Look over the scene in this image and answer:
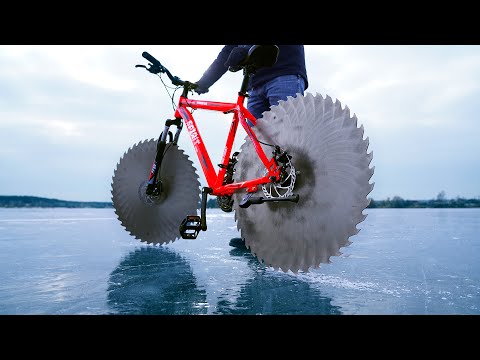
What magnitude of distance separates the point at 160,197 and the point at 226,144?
5.03 ft

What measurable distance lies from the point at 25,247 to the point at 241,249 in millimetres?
2779

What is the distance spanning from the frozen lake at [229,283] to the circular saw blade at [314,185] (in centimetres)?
25

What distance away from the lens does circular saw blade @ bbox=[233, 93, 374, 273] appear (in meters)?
2.50

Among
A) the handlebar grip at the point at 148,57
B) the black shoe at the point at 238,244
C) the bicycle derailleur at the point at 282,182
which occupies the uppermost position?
the handlebar grip at the point at 148,57

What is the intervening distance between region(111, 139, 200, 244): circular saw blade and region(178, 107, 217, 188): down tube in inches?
25.5

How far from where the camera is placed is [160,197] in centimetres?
446

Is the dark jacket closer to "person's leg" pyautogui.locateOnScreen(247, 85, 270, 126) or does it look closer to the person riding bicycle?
the person riding bicycle

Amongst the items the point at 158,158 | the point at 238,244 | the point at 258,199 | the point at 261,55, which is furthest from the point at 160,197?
the point at 261,55

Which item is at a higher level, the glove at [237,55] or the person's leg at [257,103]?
the glove at [237,55]

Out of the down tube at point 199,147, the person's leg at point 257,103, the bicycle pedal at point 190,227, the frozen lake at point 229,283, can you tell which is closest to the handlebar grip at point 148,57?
the down tube at point 199,147

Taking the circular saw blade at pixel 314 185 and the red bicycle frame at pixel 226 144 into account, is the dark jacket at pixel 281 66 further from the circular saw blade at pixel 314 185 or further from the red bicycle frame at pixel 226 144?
→ the circular saw blade at pixel 314 185

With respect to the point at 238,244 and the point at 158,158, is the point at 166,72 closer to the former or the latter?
the point at 158,158

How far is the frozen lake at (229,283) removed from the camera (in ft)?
6.55
